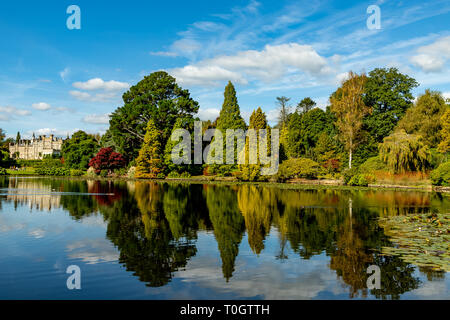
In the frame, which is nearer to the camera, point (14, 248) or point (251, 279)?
point (251, 279)

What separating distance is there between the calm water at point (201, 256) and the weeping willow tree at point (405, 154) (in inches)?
788

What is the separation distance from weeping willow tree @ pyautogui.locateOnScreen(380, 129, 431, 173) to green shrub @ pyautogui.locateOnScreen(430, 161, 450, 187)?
212 centimetres

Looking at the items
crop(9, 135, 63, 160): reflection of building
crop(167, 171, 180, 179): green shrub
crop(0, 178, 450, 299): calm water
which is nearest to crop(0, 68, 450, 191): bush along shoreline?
crop(167, 171, 180, 179): green shrub

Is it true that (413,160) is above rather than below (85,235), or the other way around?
above

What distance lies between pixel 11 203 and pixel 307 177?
3011 cm

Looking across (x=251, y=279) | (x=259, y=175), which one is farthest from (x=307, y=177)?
(x=251, y=279)

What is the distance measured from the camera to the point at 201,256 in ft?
29.6

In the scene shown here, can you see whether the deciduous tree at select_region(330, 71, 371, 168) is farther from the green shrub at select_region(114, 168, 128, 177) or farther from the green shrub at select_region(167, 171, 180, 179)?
the green shrub at select_region(114, 168, 128, 177)

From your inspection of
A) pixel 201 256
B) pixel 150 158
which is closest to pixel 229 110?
pixel 150 158

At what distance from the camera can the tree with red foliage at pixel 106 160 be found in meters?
49.8

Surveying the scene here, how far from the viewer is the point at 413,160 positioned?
1347 inches

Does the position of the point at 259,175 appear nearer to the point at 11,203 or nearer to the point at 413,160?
the point at 413,160

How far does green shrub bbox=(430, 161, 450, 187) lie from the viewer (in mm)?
31247

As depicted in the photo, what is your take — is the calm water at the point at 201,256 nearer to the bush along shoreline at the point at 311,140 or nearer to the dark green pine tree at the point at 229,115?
the bush along shoreline at the point at 311,140
